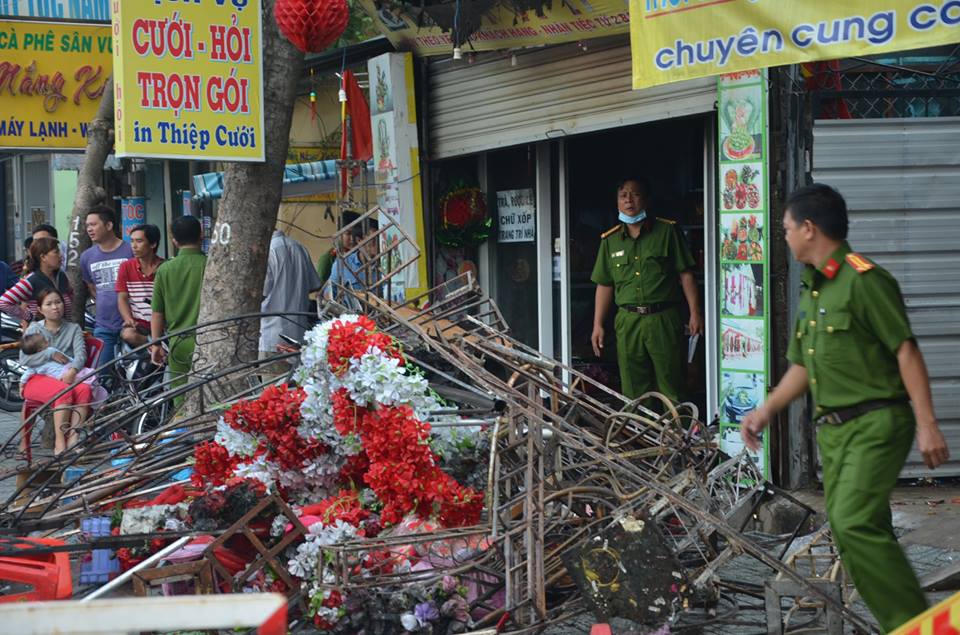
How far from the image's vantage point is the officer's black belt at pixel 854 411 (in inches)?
178

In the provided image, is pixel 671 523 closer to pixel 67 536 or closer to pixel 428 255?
pixel 67 536

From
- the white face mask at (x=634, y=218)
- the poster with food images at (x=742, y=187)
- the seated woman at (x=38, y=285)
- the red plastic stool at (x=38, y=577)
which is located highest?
the poster with food images at (x=742, y=187)

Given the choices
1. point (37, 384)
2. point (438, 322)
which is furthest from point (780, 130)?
point (37, 384)

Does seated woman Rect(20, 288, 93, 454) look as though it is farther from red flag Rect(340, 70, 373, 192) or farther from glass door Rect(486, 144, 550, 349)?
glass door Rect(486, 144, 550, 349)

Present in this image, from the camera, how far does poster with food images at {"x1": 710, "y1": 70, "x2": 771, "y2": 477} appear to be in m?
7.66

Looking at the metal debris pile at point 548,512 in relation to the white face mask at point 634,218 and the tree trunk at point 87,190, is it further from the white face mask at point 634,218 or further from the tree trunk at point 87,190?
the tree trunk at point 87,190

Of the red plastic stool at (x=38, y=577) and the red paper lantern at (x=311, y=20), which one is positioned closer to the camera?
the red plastic stool at (x=38, y=577)

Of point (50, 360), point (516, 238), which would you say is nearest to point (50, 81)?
point (50, 360)

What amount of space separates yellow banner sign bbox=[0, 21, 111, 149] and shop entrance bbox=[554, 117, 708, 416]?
210 inches

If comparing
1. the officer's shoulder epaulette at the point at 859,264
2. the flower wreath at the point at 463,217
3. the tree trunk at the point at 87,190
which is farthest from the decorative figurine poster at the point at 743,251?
the tree trunk at the point at 87,190

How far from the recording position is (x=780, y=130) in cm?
769

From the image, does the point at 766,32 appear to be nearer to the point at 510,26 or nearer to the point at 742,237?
the point at 742,237

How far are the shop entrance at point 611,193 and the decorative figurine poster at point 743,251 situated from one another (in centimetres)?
198

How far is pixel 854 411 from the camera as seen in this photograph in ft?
15.0
